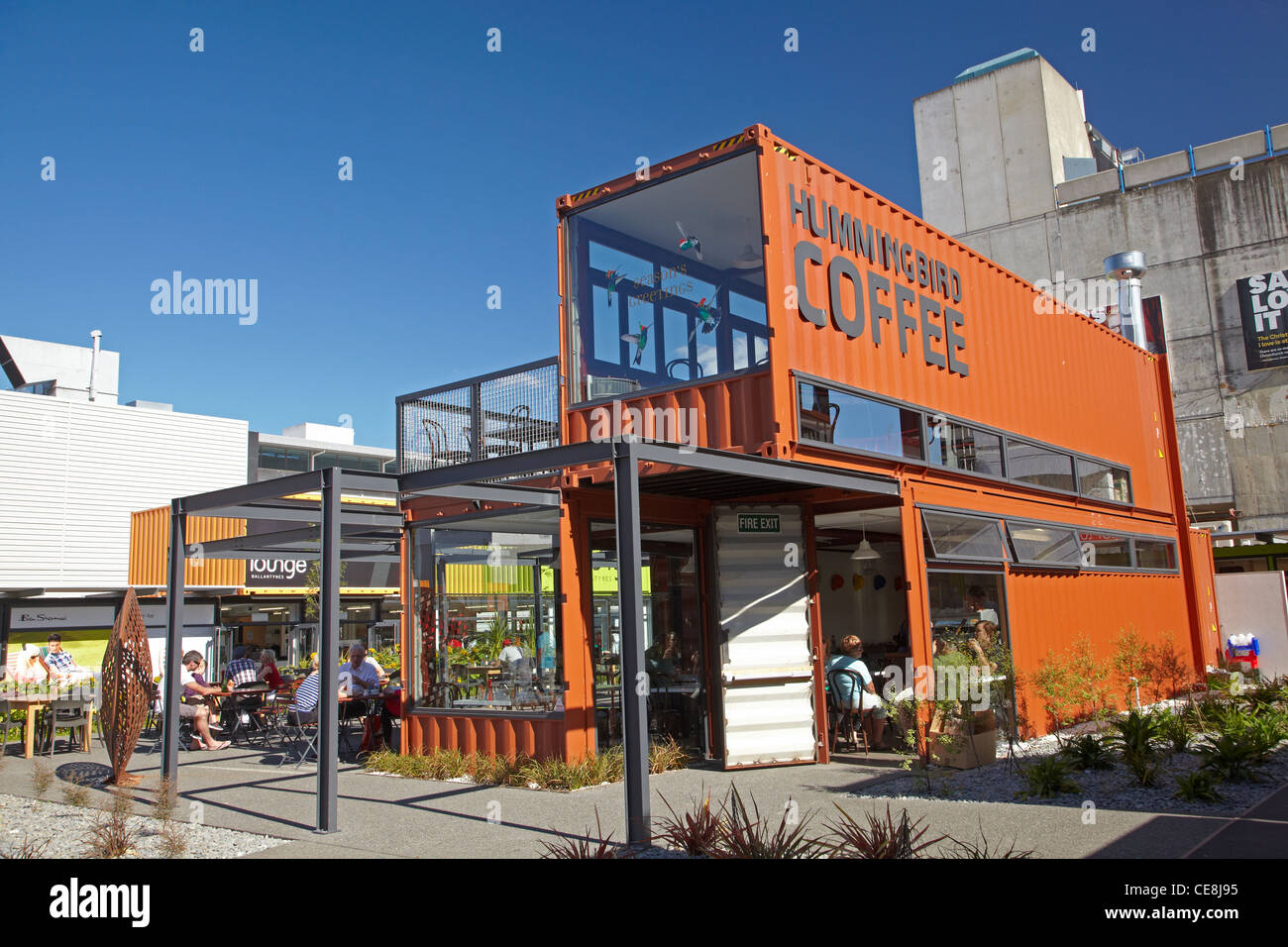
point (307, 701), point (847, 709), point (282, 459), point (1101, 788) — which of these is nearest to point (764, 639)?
point (847, 709)

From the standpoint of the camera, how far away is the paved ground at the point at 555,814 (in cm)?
634

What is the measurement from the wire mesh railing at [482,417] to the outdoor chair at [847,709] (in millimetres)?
4151

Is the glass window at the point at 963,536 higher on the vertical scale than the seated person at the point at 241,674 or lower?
higher

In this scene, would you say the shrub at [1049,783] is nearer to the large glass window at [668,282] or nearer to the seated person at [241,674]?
the large glass window at [668,282]

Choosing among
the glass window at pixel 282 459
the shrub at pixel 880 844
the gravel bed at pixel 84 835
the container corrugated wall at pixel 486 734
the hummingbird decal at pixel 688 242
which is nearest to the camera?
the shrub at pixel 880 844

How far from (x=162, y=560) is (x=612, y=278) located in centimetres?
1374

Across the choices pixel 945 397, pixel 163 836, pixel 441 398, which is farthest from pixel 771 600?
pixel 163 836

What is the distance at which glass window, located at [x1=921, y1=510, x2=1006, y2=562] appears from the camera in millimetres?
10781

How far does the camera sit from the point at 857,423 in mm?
10102

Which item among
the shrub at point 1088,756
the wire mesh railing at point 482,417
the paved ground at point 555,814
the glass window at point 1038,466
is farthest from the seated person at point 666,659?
the glass window at point 1038,466

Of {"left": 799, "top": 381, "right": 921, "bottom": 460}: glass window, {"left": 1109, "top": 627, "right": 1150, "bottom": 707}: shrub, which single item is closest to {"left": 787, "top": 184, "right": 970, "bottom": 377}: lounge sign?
{"left": 799, "top": 381, "right": 921, "bottom": 460}: glass window

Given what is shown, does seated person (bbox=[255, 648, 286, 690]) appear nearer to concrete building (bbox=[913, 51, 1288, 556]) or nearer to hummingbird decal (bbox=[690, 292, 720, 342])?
hummingbird decal (bbox=[690, 292, 720, 342])

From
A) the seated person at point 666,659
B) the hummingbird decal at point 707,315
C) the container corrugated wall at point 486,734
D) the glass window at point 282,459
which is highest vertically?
the glass window at point 282,459

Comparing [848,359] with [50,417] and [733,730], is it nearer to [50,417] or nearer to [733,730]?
[733,730]
